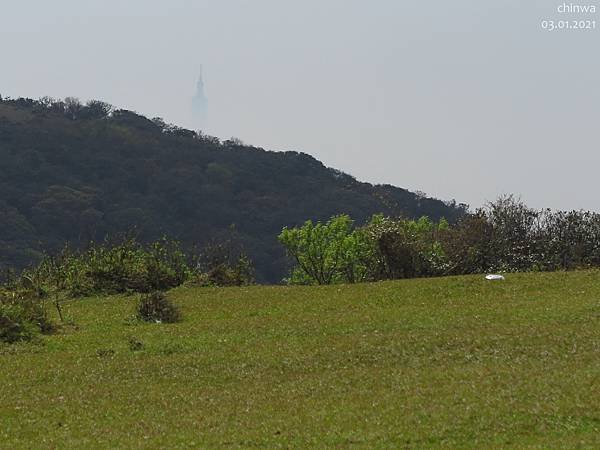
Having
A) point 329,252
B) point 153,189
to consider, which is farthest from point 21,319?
point 153,189

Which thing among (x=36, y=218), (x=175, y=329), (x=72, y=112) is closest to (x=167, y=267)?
(x=175, y=329)

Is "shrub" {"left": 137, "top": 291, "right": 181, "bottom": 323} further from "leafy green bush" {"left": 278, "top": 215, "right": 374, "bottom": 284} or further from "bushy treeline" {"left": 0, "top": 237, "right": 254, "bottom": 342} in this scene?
"leafy green bush" {"left": 278, "top": 215, "right": 374, "bottom": 284}

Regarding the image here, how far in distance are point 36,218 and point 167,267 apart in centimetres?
7462

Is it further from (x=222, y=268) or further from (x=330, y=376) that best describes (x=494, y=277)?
(x=330, y=376)

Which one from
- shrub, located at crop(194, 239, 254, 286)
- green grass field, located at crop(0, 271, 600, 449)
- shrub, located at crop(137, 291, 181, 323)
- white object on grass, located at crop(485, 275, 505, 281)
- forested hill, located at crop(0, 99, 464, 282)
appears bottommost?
green grass field, located at crop(0, 271, 600, 449)

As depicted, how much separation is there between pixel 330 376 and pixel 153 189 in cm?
11361

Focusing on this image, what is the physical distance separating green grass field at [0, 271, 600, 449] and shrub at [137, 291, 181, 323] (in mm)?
847

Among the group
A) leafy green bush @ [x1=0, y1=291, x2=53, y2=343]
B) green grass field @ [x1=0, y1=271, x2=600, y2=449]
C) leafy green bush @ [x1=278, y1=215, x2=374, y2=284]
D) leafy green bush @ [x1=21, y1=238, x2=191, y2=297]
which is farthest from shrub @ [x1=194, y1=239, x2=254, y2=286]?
leafy green bush @ [x1=0, y1=291, x2=53, y2=343]

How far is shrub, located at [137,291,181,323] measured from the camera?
2767cm

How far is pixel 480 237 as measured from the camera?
39625 mm

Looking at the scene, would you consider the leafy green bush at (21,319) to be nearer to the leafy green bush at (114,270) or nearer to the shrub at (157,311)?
the shrub at (157,311)

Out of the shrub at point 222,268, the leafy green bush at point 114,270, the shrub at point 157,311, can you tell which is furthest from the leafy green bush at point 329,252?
the shrub at point 157,311

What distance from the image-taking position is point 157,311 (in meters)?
27.9

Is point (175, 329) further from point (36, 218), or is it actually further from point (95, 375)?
point (36, 218)
